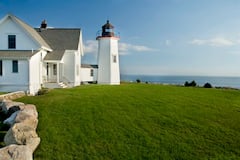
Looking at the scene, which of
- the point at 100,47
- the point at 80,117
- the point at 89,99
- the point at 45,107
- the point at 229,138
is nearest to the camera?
the point at 229,138

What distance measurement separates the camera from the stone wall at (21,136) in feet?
26.8

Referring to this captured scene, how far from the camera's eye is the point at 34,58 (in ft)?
71.1

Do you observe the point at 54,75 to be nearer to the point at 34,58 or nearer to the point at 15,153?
the point at 34,58

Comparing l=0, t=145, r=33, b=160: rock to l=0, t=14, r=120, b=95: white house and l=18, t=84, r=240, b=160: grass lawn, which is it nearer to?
l=18, t=84, r=240, b=160: grass lawn

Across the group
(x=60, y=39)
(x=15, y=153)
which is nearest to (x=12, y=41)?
(x=60, y=39)

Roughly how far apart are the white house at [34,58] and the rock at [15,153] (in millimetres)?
12643

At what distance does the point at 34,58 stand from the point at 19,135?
12946 millimetres

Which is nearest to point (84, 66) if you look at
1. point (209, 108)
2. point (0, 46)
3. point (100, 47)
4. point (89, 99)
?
point (100, 47)

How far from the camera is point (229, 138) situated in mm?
10914

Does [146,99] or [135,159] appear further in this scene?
[146,99]

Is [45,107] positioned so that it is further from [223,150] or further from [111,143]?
[223,150]

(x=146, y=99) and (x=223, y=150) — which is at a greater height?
(x=146, y=99)

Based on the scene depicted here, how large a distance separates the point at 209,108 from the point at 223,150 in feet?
15.6

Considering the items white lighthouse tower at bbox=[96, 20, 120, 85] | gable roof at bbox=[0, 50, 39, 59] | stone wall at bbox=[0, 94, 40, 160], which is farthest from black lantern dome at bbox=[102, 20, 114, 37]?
stone wall at bbox=[0, 94, 40, 160]
